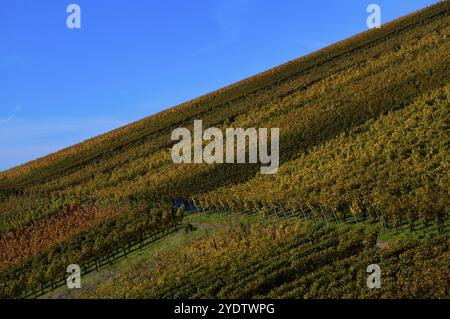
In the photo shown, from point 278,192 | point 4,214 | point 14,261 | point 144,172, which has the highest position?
point 144,172

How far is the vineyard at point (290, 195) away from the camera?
27.2m

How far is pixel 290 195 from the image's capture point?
41.4 metres

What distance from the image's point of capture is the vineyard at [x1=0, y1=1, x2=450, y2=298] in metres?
27.2

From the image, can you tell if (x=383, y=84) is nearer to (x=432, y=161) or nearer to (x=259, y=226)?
(x=432, y=161)

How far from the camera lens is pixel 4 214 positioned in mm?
62625

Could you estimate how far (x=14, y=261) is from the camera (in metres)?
43.3

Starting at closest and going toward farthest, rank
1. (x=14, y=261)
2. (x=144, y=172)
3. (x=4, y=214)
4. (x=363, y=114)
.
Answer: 1. (x=14, y=261)
2. (x=363, y=114)
3. (x=4, y=214)
4. (x=144, y=172)

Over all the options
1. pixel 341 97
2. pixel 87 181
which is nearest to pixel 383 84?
→ pixel 341 97
